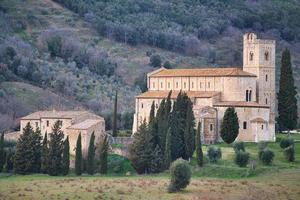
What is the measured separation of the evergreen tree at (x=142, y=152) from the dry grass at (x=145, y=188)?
3.85 metres

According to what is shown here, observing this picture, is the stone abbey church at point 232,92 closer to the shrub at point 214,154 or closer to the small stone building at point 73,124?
the shrub at point 214,154

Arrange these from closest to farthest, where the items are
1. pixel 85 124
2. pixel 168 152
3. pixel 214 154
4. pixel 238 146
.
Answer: pixel 168 152
pixel 214 154
pixel 238 146
pixel 85 124

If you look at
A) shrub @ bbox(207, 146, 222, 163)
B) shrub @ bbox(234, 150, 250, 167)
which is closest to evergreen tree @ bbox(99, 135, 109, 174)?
shrub @ bbox(207, 146, 222, 163)

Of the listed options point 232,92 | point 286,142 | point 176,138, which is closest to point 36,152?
point 176,138

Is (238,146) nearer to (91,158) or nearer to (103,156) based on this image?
(103,156)

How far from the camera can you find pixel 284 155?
69125 millimetres

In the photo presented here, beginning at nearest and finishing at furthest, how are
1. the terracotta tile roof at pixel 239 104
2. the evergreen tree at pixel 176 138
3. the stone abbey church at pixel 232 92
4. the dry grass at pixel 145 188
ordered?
the dry grass at pixel 145 188 < the evergreen tree at pixel 176 138 < the stone abbey church at pixel 232 92 < the terracotta tile roof at pixel 239 104

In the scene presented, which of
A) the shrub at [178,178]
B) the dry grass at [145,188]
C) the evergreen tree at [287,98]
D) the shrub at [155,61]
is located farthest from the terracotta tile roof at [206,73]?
the shrub at [155,61]

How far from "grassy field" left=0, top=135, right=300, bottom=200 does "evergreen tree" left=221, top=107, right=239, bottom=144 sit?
6770 millimetres

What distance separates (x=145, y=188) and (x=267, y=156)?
447 inches

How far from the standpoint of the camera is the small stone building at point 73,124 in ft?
234

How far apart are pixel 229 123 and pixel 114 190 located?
1954 centimetres

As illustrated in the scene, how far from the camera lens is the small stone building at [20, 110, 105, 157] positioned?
71.3 m

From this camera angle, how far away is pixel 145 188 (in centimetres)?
5925
